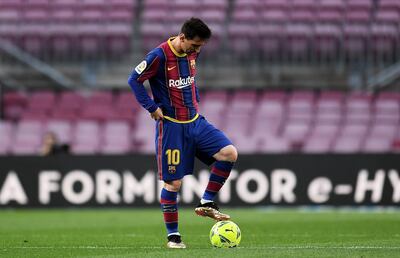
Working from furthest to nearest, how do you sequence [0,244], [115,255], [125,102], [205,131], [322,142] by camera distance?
[125,102], [322,142], [0,244], [205,131], [115,255]

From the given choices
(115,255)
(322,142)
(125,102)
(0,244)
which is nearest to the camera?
(115,255)

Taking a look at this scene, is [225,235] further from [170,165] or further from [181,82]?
[181,82]

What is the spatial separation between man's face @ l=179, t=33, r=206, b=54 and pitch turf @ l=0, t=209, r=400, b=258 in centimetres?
189

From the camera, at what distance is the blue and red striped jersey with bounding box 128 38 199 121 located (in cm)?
960

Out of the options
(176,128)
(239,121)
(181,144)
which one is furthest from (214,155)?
(239,121)

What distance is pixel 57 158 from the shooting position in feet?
62.8

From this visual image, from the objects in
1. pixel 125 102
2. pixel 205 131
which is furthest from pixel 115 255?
pixel 125 102

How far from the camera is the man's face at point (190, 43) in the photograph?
945cm

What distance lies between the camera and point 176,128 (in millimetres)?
9703

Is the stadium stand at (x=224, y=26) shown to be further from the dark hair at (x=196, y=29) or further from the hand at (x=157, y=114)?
the dark hair at (x=196, y=29)

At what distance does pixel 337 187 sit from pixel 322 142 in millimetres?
2820

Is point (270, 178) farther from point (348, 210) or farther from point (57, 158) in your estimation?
point (57, 158)

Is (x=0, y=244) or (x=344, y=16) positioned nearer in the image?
(x=0, y=244)

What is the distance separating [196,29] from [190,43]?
0.19 metres
